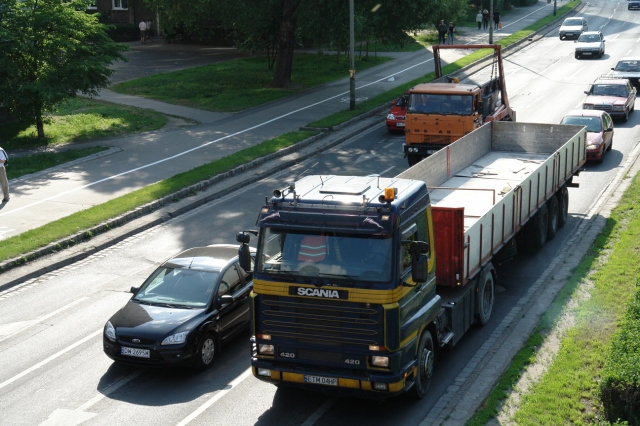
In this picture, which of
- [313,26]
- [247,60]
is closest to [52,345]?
[313,26]

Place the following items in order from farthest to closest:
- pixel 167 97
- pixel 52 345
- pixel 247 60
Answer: pixel 247 60
pixel 167 97
pixel 52 345

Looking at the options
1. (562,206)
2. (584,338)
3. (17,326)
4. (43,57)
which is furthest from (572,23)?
(17,326)

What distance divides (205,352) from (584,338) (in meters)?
5.85

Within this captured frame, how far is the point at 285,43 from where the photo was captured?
3909cm

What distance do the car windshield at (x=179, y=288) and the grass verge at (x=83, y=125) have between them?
17852 mm

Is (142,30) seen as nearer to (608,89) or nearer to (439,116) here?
(608,89)

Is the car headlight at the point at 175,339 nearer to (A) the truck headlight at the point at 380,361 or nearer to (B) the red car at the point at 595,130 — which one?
(A) the truck headlight at the point at 380,361

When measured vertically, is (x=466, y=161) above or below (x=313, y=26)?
below

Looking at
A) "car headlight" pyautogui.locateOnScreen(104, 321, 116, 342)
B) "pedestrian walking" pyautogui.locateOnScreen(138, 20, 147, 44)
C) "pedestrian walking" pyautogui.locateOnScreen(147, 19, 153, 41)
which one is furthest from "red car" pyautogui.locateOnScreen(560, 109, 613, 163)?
"pedestrian walking" pyautogui.locateOnScreen(147, 19, 153, 41)

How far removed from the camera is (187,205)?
2262 centimetres

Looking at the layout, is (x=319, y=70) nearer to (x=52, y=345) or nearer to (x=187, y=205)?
(x=187, y=205)

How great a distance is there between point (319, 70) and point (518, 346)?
34584 millimetres

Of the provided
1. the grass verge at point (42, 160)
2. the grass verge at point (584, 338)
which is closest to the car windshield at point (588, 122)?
the grass verge at point (584, 338)

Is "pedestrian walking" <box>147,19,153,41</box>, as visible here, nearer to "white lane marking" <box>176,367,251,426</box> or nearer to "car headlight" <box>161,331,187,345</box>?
"car headlight" <box>161,331,187,345</box>
